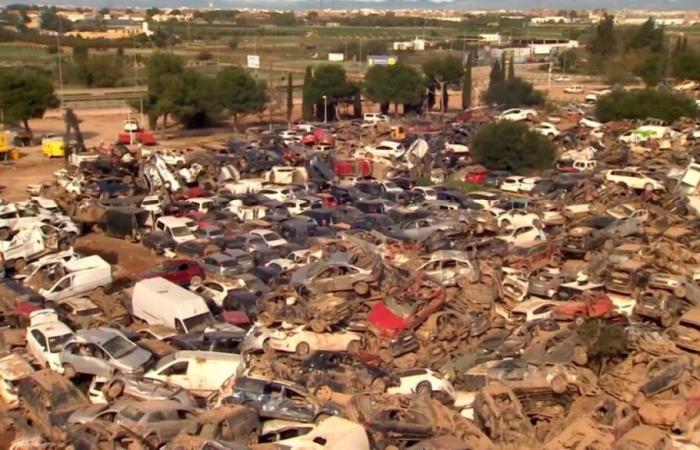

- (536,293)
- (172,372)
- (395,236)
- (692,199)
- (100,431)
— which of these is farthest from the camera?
(692,199)

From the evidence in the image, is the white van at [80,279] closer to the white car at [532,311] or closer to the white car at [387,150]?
the white car at [532,311]

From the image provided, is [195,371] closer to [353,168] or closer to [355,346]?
[355,346]

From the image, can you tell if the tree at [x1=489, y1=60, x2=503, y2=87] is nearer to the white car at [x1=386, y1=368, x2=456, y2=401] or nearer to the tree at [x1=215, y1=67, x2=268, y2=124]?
the tree at [x1=215, y1=67, x2=268, y2=124]

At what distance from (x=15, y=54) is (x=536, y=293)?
89590 millimetres

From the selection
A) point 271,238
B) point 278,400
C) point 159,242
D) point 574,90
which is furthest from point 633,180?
point 574,90

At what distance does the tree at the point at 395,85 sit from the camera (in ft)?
152

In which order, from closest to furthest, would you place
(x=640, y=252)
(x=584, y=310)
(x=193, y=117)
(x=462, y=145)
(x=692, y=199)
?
(x=584, y=310) < (x=640, y=252) < (x=692, y=199) < (x=462, y=145) < (x=193, y=117)

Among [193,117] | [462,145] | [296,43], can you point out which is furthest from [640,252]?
[296,43]

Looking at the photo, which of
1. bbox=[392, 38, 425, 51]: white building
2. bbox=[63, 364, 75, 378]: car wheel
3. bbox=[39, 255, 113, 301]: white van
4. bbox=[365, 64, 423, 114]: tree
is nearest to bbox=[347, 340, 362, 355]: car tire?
bbox=[63, 364, 75, 378]: car wheel

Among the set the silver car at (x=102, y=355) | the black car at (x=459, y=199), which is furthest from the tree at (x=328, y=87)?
the silver car at (x=102, y=355)

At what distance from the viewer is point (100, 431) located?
1009 centimetres

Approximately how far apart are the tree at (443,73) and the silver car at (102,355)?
1552 inches

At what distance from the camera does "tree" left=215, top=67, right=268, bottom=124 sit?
140ft

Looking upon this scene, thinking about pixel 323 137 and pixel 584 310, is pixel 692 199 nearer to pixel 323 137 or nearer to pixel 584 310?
pixel 584 310
